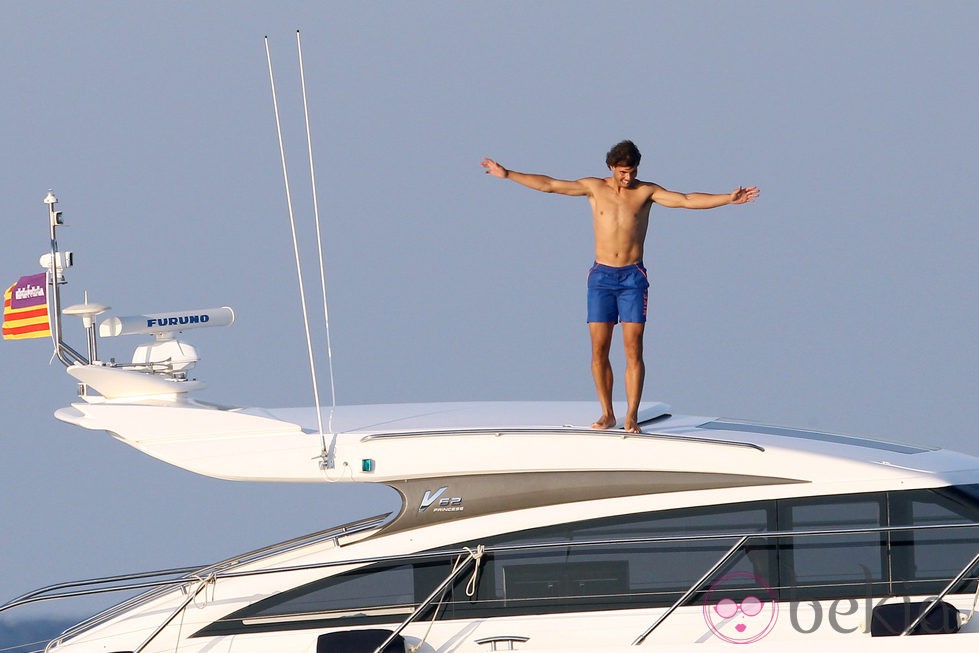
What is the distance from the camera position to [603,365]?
7.50 meters

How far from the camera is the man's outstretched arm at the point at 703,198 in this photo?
23.4ft

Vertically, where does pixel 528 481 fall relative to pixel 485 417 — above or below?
below

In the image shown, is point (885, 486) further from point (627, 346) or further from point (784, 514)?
point (627, 346)

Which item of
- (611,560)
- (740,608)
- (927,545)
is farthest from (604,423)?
(927,545)

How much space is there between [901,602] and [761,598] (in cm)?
71

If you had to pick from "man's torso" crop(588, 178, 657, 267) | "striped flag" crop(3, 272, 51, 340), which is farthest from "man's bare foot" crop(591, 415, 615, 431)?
"striped flag" crop(3, 272, 51, 340)

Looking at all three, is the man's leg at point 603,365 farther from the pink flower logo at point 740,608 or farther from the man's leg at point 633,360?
the pink flower logo at point 740,608

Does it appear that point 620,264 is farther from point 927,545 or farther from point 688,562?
point 927,545

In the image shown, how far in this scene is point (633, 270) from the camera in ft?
24.5

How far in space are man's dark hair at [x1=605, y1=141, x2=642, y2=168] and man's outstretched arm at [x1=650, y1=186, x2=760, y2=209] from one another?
218 mm

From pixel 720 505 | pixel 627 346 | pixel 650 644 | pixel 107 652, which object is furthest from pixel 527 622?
pixel 107 652

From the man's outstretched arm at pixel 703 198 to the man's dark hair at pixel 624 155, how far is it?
0.22 meters

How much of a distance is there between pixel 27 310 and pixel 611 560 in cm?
363

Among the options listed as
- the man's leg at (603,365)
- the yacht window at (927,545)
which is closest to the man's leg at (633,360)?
the man's leg at (603,365)
